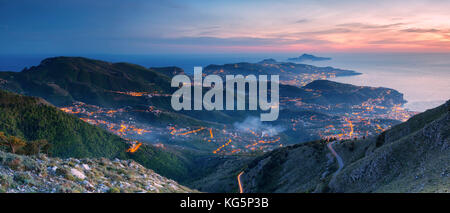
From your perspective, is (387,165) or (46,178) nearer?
(46,178)

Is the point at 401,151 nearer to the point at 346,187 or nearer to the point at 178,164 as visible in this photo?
the point at 346,187

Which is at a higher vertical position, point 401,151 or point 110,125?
point 401,151

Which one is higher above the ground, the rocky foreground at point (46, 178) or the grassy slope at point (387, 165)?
the rocky foreground at point (46, 178)

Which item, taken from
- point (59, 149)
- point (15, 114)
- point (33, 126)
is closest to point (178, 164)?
point (59, 149)

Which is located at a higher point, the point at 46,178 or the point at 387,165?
the point at 46,178

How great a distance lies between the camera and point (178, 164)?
10625 centimetres

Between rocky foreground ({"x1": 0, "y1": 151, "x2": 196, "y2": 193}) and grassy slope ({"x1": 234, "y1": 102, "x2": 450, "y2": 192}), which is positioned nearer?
rocky foreground ({"x1": 0, "y1": 151, "x2": 196, "y2": 193})

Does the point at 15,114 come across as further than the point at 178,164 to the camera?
No

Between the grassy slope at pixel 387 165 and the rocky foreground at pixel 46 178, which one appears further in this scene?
the grassy slope at pixel 387 165

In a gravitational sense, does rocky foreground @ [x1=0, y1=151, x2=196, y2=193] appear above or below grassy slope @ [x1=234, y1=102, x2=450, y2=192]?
above
